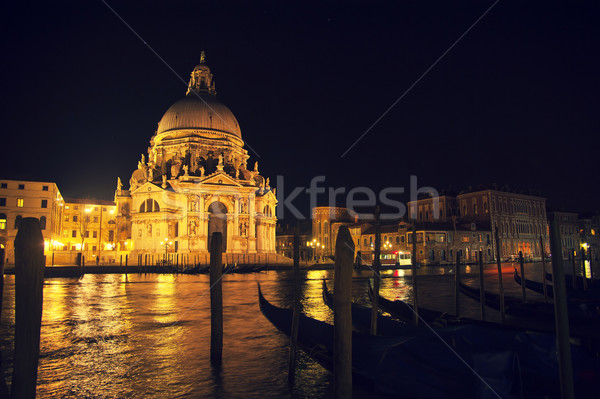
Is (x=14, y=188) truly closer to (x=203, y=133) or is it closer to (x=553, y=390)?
(x=203, y=133)

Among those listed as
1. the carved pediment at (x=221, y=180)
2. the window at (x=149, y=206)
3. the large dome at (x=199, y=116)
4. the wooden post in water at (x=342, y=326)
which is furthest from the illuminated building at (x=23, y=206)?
the wooden post in water at (x=342, y=326)

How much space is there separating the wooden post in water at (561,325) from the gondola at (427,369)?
1.86ft

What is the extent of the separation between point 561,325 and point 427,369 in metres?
1.74

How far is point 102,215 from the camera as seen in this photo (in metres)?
59.0

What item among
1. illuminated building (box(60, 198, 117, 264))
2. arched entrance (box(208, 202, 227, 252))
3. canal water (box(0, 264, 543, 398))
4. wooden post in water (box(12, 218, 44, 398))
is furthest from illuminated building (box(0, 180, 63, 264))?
wooden post in water (box(12, 218, 44, 398))

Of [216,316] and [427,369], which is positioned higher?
[216,316]

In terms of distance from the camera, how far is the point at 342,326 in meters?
Result: 5.47

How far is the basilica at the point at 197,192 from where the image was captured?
44.0 m

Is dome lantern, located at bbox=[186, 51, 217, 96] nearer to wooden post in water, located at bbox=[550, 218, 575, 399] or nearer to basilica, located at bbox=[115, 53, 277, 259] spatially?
basilica, located at bbox=[115, 53, 277, 259]

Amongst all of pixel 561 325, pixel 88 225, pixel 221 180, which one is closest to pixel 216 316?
pixel 561 325

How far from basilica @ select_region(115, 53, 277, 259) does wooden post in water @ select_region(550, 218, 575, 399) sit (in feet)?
133

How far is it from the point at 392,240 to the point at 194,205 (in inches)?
998

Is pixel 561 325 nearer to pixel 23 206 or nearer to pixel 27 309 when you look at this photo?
pixel 27 309

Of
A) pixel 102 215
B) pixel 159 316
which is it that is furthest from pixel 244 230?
pixel 159 316
